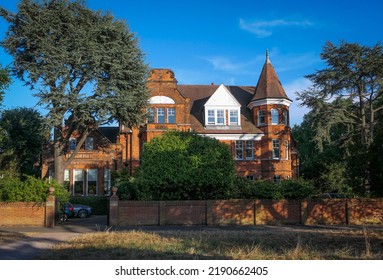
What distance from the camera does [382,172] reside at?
17.2 m

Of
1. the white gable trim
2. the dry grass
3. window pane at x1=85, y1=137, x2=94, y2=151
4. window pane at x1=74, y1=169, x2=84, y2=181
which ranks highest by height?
the white gable trim

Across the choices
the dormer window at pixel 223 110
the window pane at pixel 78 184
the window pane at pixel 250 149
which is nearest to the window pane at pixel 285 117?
the window pane at pixel 250 149

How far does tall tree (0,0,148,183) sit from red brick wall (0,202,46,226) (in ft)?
28.5

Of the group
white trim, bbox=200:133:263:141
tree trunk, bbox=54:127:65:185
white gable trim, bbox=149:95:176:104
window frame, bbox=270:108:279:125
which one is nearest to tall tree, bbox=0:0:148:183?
tree trunk, bbox=54:127:65:185

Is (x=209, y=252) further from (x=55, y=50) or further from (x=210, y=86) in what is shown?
(x=210, y=86)

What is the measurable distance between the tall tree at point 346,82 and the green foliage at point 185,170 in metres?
13.8

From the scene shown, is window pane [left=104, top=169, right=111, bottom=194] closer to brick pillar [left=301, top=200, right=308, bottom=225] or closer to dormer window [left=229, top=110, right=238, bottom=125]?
dormer window [left=229, top=110, right=238, bottom=125]

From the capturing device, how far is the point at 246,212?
22781 mm

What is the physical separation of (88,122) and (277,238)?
21.5 metres

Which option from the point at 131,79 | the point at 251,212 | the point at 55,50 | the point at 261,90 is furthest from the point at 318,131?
the point at 55,50

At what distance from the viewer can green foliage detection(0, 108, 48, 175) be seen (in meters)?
43.4

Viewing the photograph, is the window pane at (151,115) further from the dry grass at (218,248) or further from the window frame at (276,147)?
the dry grass at (218,248)

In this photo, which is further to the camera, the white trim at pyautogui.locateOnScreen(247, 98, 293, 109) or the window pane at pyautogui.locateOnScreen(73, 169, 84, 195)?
the window pane at pyautogui.locateOnScreen(73, 169, 84, 195)

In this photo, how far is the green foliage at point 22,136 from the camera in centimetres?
4341
